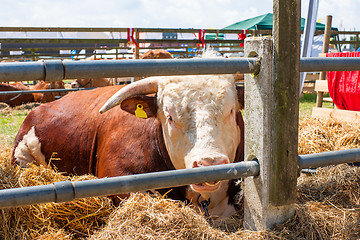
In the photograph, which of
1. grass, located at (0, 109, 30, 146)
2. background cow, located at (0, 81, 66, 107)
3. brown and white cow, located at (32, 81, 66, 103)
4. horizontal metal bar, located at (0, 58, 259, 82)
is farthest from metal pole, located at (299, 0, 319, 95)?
brown and white cow, located at (32, 81, 66, 103)

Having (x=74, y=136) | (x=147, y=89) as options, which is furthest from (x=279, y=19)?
(x=74, y=136)

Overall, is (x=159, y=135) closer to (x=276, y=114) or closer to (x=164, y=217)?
Result: (x=164, y=217)

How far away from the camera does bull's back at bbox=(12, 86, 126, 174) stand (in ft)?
12.0

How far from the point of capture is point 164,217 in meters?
1.84

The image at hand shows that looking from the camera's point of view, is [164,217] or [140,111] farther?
[140,111]

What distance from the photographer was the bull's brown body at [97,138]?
305cm

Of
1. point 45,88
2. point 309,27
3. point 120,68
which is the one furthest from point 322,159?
point 45,88

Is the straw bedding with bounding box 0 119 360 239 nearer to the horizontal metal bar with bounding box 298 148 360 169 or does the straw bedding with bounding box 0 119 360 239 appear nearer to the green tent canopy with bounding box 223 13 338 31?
the horizontal metal bar with bounding box 298 148 360 169

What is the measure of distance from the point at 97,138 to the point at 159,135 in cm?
78

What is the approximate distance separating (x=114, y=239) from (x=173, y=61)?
0.84 meters

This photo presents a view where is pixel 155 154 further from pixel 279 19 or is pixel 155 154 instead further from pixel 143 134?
pixel 279 19

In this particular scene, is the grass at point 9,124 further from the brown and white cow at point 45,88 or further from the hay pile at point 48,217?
the hay pile at point 48,217

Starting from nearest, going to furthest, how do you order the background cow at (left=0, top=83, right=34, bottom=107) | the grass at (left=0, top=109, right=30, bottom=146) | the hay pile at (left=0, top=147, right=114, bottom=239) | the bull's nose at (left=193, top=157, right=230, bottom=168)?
the hay pile at (left=0, top=147, right=114, bottom=239), the bull's nose at (left=193, top=157, right=230, bottom=168), the grass at (left=0, top=109, right=30, bottom=146), the background cow at (left=0, top=83, right=34, bottom=107)

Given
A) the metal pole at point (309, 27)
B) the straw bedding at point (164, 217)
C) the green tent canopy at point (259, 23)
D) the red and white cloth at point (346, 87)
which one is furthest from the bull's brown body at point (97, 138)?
the green tent canopy at point (259, 23)
